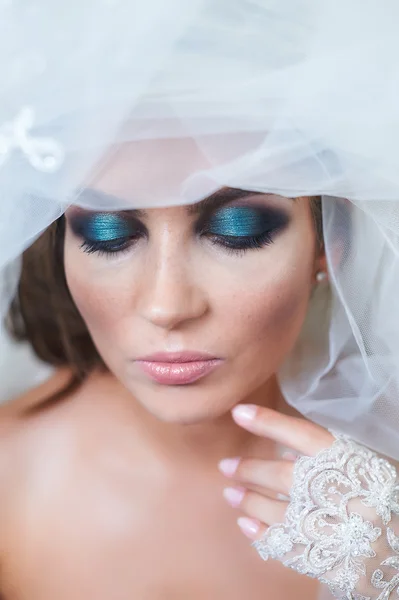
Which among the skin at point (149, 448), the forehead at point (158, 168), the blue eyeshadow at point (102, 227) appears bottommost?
the skin at point (149, 448)

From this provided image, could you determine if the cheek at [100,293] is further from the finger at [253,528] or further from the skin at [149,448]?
the finger at [253,528]

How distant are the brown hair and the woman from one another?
0.01 m

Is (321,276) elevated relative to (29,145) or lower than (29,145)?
lower

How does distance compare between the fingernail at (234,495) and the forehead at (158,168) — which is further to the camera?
the fingernail at (234,495)

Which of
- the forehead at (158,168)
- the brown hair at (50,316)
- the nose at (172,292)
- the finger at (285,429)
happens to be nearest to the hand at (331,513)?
the finger at (285,429)

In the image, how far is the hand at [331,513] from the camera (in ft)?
2.58

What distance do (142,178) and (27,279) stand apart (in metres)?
0.54

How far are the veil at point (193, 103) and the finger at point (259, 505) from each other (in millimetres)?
332

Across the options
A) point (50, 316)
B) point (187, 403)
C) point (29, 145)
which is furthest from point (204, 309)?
point (50, 316)

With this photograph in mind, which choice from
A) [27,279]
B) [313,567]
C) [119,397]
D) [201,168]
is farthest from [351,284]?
[27,279]

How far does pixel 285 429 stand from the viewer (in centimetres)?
84

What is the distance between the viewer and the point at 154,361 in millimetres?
825

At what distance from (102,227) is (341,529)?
0.43 metres

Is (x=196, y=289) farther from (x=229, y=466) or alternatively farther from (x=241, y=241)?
(x=229, y=466)
